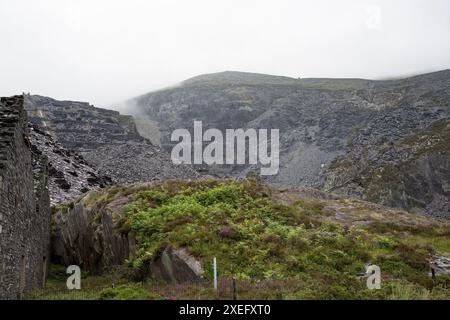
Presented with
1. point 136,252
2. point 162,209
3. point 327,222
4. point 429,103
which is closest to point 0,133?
point 136,252

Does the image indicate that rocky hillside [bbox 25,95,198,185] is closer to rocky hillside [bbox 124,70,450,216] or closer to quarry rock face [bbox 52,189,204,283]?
rocky hillside [bbox 124,70,450,216]

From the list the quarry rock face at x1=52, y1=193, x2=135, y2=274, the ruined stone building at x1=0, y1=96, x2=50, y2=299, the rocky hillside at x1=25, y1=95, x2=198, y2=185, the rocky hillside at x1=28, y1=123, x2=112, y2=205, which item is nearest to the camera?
the ruined stone building at x1=0, y1=96, x2=50, y2=299

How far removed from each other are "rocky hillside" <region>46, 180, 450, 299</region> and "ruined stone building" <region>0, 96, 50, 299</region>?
12.5 ft

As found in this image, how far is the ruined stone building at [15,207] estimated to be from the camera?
1441cm

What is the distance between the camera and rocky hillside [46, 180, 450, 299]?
52.6 ft

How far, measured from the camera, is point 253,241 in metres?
20.2

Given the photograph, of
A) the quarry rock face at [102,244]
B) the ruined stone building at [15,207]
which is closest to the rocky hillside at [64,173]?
the quarry rock face at [102,244]

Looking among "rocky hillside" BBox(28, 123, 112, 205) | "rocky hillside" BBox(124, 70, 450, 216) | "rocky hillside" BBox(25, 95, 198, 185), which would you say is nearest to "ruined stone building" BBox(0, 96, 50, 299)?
"rocky hillside" BBox(28, 123, 112, 205)

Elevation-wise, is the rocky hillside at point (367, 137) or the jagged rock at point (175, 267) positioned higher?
the rocky hillside at point (367, 137)

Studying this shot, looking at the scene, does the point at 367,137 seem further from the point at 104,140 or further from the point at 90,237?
the point at 90,237

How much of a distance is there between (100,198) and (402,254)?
671 inches

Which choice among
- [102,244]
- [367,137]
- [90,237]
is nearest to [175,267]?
[102,244]

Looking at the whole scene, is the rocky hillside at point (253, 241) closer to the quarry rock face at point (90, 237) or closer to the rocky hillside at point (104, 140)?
the quarry rock face at point (90, 237)

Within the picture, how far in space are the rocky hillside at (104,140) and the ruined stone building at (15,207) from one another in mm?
65649
